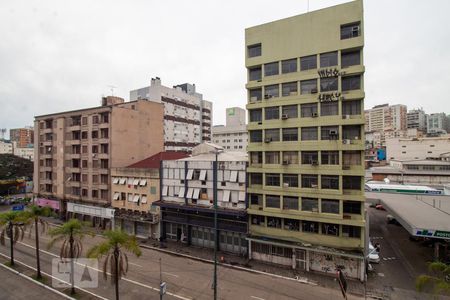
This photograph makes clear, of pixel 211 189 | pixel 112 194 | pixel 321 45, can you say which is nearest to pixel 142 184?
pixel 112 194

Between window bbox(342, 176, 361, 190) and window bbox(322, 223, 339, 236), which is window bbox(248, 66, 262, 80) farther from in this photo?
window bbox(322, 223, 339, 236)

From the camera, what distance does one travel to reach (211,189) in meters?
37.0

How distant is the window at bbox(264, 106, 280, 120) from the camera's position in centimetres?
3219

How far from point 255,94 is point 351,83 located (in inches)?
465

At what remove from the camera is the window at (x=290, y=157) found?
30922 millimetres

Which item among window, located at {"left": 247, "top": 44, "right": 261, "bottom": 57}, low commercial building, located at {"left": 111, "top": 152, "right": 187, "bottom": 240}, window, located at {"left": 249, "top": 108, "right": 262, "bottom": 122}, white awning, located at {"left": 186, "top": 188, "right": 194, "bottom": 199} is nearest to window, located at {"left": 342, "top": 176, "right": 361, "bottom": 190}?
window, located at {"left": 249, "top": 108, "right": 262, "bottom": 122}

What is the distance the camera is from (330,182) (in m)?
29.0

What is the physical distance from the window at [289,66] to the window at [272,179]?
13.4m

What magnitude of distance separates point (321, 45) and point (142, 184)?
34003mm

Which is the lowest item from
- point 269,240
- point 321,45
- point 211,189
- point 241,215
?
point 269,240

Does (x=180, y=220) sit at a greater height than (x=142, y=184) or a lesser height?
lesser

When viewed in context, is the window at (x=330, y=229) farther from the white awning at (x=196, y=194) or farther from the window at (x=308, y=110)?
the white awning at (x=196, y=194)

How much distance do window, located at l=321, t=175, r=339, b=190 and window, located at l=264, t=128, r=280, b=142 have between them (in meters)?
7.32

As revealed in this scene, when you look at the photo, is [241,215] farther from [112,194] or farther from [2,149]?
[2,149]
